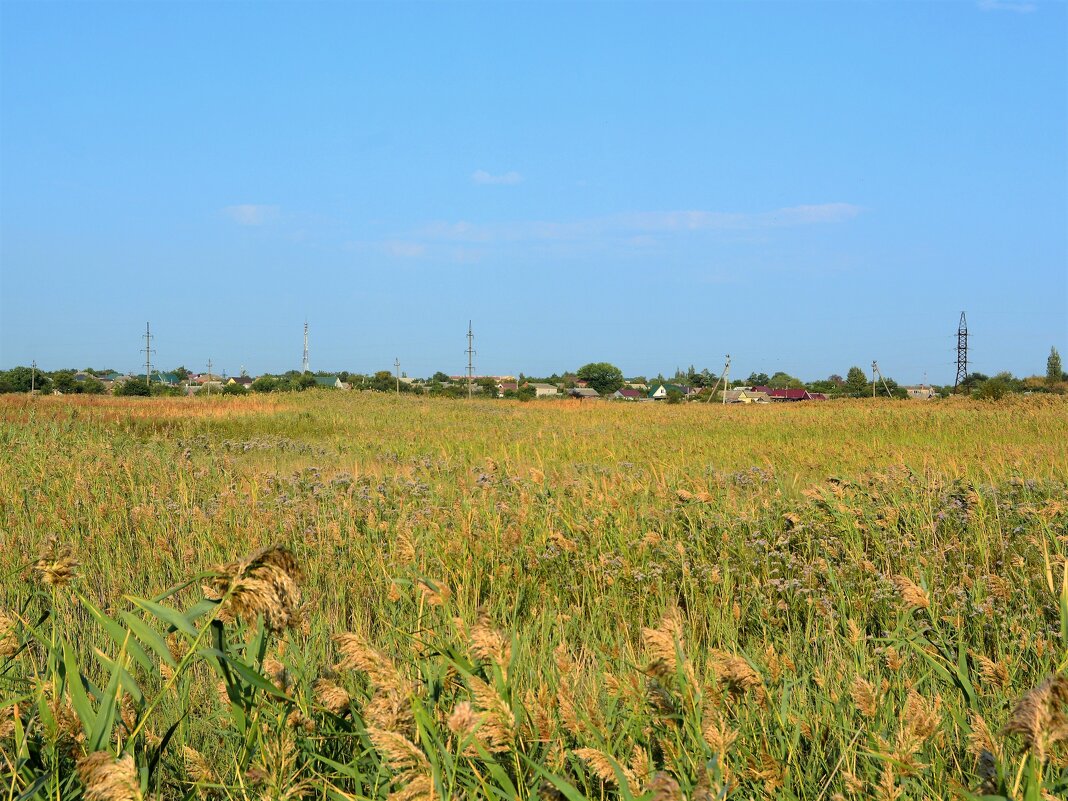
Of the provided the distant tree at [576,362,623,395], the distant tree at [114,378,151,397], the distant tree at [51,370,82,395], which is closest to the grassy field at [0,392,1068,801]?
the distant tree at [114,378,151,397]

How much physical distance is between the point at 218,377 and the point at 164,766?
12227 centimetres

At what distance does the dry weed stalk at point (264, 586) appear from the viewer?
1121 millimetres

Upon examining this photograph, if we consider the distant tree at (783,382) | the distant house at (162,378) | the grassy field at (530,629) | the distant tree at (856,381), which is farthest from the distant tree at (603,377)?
the grassy field at (530,629)

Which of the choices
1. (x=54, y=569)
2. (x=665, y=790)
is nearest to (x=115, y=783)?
(x=54, y=569)

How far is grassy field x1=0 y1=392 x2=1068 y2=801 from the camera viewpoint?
1401 millimetres

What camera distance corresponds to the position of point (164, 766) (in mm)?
2051

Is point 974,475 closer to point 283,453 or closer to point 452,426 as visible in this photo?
point 283,453

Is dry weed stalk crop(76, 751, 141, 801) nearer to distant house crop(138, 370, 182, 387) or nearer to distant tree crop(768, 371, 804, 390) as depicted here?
distant house crop(138, 370, 182, 387)

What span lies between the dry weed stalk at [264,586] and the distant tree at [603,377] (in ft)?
341

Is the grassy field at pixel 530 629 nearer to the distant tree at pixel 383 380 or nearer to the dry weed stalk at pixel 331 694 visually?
the dry weed stalk at pixel 331 694

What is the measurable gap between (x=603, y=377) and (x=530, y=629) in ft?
348

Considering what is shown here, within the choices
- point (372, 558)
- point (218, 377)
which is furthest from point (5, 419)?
point (218, 377)

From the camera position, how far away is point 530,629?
3406 millimetres

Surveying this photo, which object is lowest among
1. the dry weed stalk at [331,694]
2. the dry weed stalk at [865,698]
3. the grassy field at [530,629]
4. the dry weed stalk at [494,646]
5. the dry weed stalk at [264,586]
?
the grassy field at [530,629]
